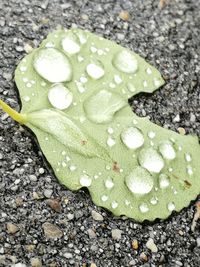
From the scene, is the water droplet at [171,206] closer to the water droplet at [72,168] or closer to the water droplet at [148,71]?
the water droplet at [72,168]

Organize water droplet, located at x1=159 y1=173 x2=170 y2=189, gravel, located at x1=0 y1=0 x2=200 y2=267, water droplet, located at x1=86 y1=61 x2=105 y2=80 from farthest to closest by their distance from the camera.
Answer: water droplet, located at x1=86 y1=61 x2=105 y2=80
water droplet, located at x1=159 y1=173 x2=170 y2=189
gravel, located at x1=0 y1=0 x2=200 y2=267

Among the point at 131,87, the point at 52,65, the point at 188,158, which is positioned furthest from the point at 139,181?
the point at 52,65

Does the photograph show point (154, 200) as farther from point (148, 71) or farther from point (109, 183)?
point (148, 71)

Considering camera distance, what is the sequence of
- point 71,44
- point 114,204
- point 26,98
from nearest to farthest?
point 114,204 → point 26,98 → point 71,44

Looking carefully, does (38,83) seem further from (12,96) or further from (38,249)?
(38,249)

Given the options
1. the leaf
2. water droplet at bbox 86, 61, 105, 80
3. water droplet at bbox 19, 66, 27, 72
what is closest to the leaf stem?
the leaf

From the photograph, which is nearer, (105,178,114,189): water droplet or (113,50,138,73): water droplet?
(105,178,114,189): water droplet

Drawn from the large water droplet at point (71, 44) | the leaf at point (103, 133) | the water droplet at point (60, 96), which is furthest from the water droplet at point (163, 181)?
the large water droplet at point (71, 44)

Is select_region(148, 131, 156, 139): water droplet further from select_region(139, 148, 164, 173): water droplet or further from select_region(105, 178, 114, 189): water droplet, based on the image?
select_region(105, 178, 114, 189): water droplet
